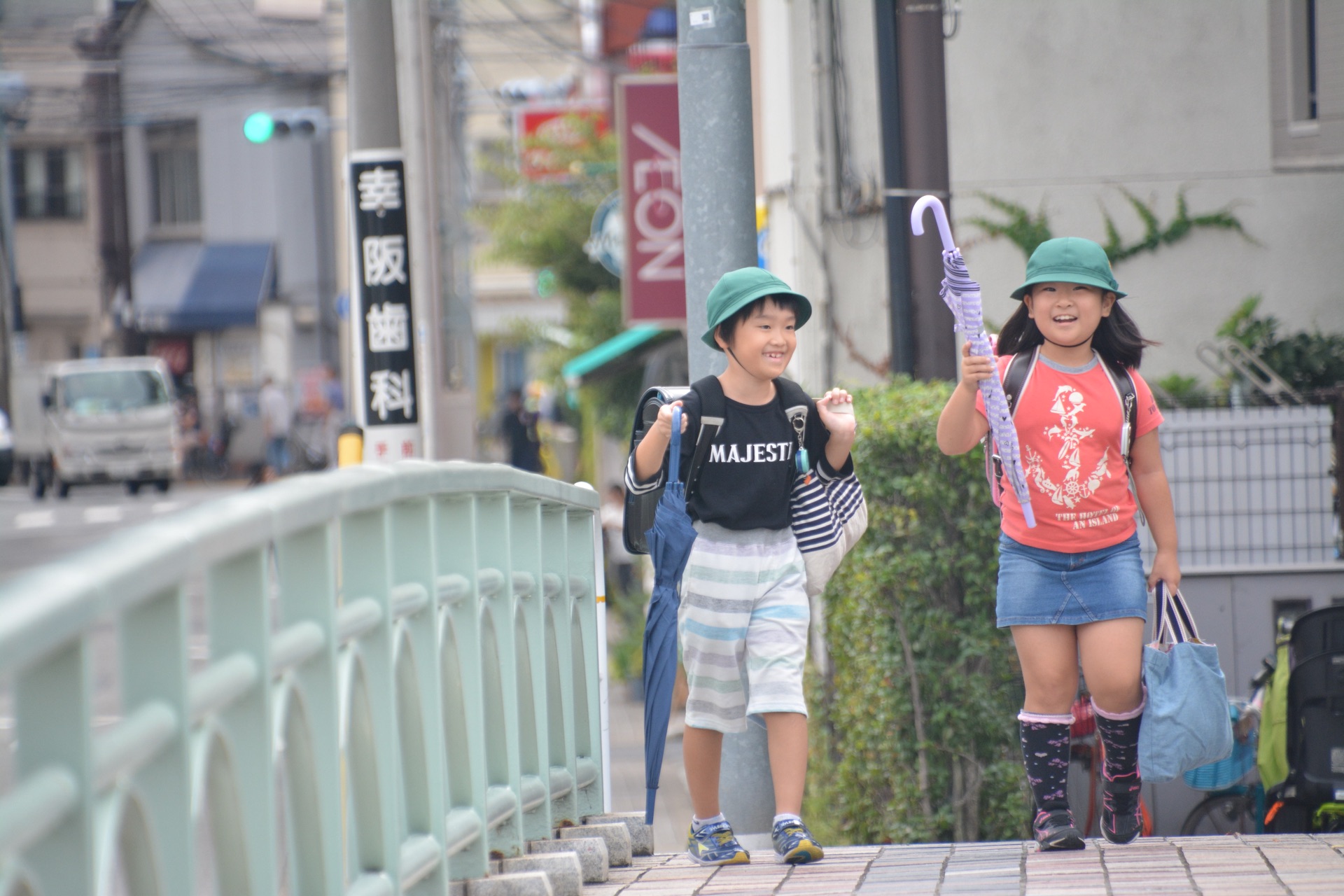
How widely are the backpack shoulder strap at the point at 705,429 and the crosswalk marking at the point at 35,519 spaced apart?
67.6 ft

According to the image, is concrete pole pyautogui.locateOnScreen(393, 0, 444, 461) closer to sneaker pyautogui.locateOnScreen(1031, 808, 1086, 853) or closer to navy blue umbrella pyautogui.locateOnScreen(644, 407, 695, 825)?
navy blue umbrella pyautogui.locateOnScreen(644, 407, 695, 825)

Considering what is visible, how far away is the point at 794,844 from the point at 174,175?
3740cm

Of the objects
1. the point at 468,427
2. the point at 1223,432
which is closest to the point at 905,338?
the point at 1223,432

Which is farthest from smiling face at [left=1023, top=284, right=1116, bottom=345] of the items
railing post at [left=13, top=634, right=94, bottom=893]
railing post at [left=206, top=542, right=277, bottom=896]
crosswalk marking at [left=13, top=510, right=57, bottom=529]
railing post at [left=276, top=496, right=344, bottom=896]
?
crosswalk marking at [left=13, top=510, right=57, bottom=529]

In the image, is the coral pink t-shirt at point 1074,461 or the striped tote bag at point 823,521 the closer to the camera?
the coral pink t-shirt at point 1074,461

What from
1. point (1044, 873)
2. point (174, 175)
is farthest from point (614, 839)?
point (174, 175)

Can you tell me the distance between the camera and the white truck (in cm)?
2822

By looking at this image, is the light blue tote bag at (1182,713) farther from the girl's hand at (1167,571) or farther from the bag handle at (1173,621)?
the girl's hand at (1167,571)

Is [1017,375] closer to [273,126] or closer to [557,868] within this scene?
[557,868]

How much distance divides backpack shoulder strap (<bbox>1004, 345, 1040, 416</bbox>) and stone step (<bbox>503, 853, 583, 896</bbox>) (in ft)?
5.57

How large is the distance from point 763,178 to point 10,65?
104ft

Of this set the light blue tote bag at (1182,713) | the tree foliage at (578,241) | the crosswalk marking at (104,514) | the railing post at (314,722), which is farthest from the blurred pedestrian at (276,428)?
the railing post at (314,722)

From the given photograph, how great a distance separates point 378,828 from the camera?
3.23 metres

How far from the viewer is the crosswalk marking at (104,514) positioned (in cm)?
2398
